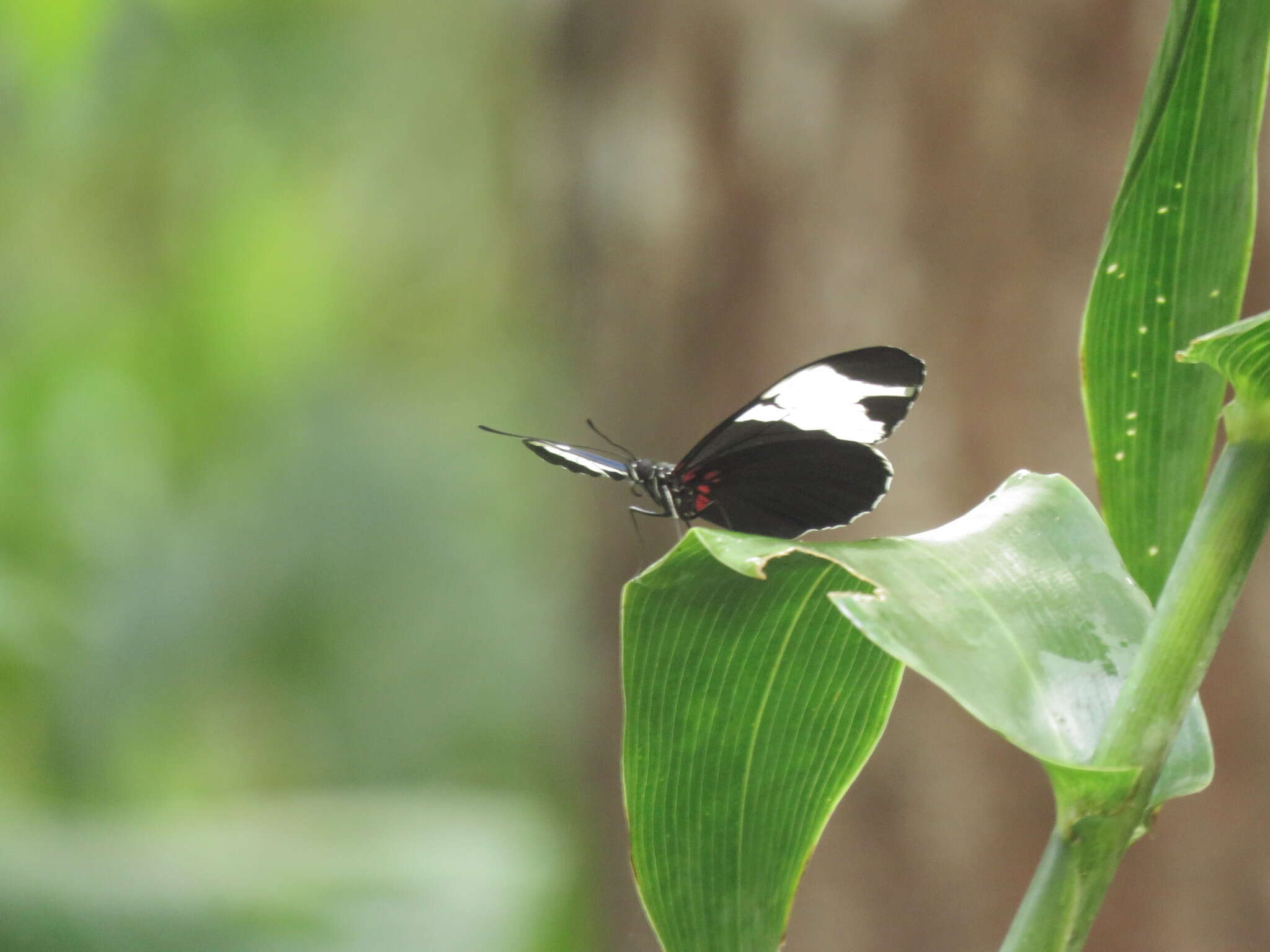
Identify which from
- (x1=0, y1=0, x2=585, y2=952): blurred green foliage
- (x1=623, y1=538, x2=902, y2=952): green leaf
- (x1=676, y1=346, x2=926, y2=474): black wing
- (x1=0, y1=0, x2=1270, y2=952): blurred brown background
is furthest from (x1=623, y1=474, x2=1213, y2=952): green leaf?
(x1=0, y1=0, x2=585, y2=952): blurred green foliage

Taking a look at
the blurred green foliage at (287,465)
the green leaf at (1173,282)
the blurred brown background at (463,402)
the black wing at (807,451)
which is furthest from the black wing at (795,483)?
the blurred green foliage at (287,465)

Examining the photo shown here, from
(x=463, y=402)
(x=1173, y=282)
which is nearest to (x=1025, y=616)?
(x=1173, y=282)

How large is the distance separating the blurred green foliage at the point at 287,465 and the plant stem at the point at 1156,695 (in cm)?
153

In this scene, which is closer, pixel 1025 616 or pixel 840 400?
pixel 1025 616

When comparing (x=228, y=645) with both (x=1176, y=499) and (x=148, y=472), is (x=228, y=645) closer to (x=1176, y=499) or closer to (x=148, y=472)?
(x=148, y=472)

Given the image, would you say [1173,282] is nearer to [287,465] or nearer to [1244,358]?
[1244,358]

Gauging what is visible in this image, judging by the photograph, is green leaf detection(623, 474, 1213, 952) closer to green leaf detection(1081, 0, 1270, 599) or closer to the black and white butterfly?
green leaf detection(1081, 0, 1270, 599)

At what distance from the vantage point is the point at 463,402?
4207 mm

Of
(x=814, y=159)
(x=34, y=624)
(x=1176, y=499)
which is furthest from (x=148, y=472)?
(x=1176, y=499)

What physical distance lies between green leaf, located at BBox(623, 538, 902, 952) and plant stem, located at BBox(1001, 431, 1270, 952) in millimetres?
117

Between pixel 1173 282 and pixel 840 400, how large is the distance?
21 centimetres

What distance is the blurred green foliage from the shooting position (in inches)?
88.4

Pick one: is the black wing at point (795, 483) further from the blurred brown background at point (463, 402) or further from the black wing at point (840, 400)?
the blurred brown background at point (463, 402)

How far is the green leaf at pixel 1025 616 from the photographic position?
38cm
